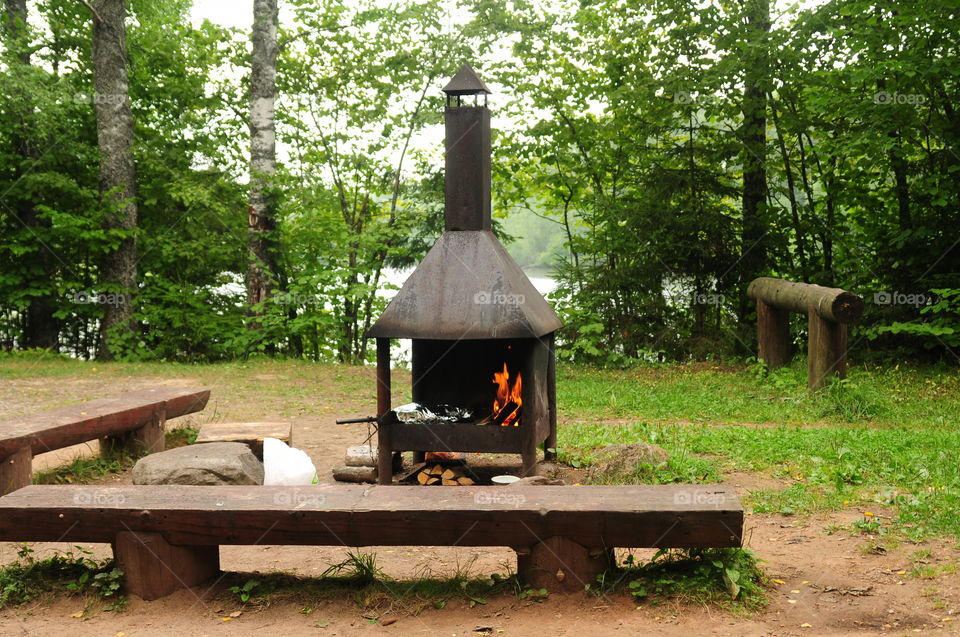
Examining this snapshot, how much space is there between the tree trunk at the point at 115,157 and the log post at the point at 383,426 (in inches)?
397

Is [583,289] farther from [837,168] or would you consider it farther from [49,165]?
[49,165]

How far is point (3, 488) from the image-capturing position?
6285 millimetres

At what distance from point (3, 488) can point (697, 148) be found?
11256mm

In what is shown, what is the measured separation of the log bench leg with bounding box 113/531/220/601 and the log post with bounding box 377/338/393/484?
2307 millimetres

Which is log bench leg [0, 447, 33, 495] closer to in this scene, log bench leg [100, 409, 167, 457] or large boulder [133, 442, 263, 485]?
large boulder [133, 442, 263, 485]

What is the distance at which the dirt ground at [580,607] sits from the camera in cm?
397

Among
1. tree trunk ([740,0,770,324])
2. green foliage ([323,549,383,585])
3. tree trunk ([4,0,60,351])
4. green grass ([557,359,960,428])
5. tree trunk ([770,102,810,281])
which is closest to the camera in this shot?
green foliage ([323,549,383,585])

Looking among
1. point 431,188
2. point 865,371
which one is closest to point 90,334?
point 431,188

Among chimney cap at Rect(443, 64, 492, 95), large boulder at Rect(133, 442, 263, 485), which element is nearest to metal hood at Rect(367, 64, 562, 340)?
chimney cap at Rect(443, 64, 492, 95)

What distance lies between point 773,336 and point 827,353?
7.33 feet

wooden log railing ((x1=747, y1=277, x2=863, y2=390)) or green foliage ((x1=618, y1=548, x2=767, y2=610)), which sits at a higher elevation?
wooden log railing ((x1=747, y1=277, x2=863, y2=390))

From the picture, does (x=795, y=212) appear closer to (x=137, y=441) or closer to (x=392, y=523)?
(x=137, y=441)

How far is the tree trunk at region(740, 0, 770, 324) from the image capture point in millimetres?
13461

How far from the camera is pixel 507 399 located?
6867mm
